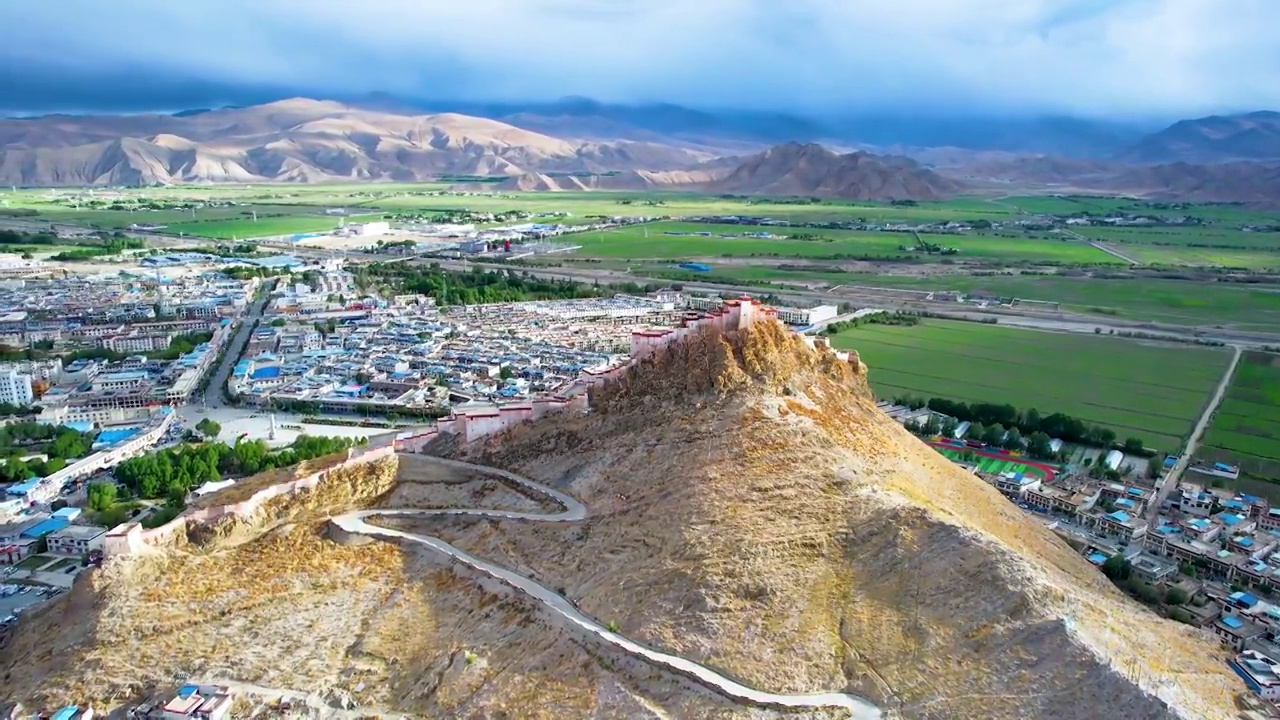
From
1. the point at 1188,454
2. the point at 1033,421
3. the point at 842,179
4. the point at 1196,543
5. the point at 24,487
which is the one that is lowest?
the point at 24,487

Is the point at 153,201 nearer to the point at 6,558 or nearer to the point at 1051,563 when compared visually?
the point at 6,558

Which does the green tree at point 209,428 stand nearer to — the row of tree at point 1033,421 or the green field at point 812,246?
→ the row of tree at point 1033,421

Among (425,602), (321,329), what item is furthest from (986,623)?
(321,329)

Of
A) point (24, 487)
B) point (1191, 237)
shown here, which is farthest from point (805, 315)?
point (1191, 237)

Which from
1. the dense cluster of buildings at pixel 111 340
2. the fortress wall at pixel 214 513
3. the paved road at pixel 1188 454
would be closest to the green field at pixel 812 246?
the dense cluster of buildings at pixel 111 340

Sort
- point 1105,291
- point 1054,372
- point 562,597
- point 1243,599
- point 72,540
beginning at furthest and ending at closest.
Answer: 1. point 1105,291
2. point 1054,372
3. point 72,540
4. point 1243,599
5. point 562,597

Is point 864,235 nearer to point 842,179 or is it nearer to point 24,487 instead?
point 842,179

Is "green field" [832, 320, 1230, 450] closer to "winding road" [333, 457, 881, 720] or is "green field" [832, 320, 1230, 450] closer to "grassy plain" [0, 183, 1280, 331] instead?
"grassy plain" [0, 183, 1280, 331]
